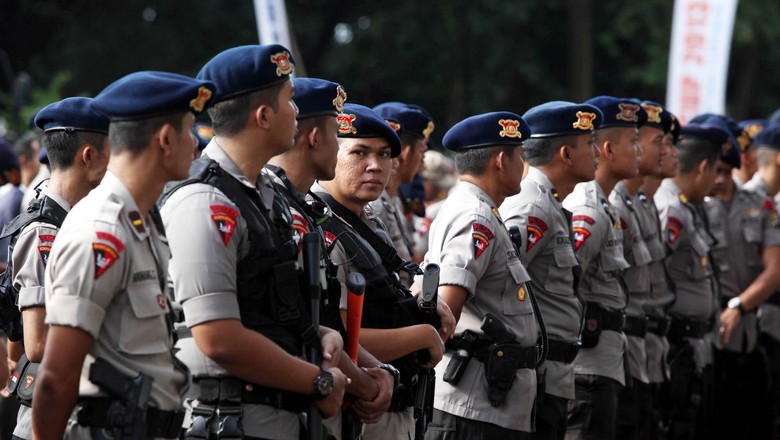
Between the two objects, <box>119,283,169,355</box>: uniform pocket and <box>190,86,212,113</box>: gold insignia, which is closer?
<box>119,283,169,355</box>: uniform pocket

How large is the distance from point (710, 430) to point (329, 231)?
6026 millimetres

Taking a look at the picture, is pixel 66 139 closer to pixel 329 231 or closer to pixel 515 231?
pixel 329 231

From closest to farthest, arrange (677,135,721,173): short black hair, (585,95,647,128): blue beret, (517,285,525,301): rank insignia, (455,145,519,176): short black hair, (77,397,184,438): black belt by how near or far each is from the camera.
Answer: (77,397,184,438): black belt → (517,285,525,301): rank insignia → (455,145,519,176): short black hair → (585,95,647,128): blue beret → (677,135,721,173): short black hair

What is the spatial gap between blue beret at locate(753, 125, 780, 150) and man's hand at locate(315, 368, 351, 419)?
24.5ft

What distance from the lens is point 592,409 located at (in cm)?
673

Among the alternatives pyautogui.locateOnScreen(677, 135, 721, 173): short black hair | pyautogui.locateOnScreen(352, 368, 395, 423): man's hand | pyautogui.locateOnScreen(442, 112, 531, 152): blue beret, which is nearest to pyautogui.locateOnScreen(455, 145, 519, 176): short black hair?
pyautogui.locateOnScreen(442, 112, 531, 152): blue beret

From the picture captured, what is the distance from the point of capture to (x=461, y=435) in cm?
560

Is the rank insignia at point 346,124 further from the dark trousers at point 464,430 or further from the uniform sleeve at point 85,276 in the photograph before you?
the uniform sleeve at point 85,276

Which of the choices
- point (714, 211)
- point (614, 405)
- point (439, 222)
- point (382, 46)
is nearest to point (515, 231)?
point (439, 222)

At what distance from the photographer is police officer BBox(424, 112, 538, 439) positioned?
554 cm

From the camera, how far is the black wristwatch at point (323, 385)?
383cm

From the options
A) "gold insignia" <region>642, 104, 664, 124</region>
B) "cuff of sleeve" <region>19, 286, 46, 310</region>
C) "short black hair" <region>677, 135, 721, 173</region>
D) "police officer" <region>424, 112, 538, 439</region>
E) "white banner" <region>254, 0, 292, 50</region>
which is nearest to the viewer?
"cuff of sleeve" <region>19, 286, 46, 310</region>

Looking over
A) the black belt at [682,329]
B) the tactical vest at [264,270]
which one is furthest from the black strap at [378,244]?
the black belt at [682,329]

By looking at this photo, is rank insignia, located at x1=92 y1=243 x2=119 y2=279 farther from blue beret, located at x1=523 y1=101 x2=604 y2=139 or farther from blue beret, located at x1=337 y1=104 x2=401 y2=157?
blue beret, located at x1=523 y1=101 x2=604 y2=139
